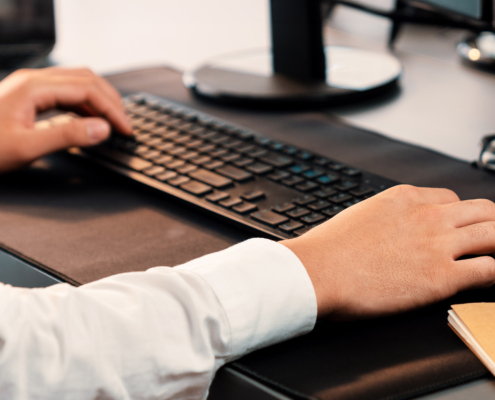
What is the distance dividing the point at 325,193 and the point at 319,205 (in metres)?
0.02

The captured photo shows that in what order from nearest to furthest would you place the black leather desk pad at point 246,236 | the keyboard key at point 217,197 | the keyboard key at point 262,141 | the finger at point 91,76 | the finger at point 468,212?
the black leather desk pad at point 246,236, the finger at point 468,212, the keyboard key at point 217,197, the keyboard key at point 262,141, the finger at point 91,76

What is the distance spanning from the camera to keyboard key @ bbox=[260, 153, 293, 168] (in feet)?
2.01

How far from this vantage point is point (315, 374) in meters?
0.35

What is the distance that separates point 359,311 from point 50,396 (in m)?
0.21

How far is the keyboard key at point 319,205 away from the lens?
0.52 m

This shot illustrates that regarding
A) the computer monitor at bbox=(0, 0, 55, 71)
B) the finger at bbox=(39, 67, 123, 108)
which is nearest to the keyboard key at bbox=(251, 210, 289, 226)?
the finger at bbox=(39, 67, 123, 108)

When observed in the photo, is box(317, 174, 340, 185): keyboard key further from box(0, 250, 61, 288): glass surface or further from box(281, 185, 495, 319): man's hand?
box(0, 250, 61, 288): glass surface

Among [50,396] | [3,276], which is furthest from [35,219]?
[50,396]

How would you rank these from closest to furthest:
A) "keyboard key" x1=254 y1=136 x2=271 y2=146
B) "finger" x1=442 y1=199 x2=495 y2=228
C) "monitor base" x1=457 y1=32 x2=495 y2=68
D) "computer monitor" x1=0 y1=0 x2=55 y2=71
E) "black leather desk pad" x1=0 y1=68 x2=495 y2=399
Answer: "black leather desk pad" x1=0 y1=68 x2=495 y2=399, "finger" x1=442 y1=199 x2=495 y2=228, "keyboard key" x1=254 y1=136 x2=271 y2=146, "monitor base" x1=457 y1=32 x2=495 y2=68, "computer monitor" x1=0 y1=0 x2=55 y2=71

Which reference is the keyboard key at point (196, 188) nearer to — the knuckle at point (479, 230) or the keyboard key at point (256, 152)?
the keyboard key at point (256, 152)

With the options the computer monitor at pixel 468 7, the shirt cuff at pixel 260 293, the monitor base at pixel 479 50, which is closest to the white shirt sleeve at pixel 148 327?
the shirt cuff at pixel 260 293

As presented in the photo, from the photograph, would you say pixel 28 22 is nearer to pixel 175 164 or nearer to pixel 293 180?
pixel 175 164

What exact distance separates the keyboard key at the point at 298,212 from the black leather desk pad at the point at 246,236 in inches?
1.9

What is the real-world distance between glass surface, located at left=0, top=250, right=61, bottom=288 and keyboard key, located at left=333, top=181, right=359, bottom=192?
265mm
